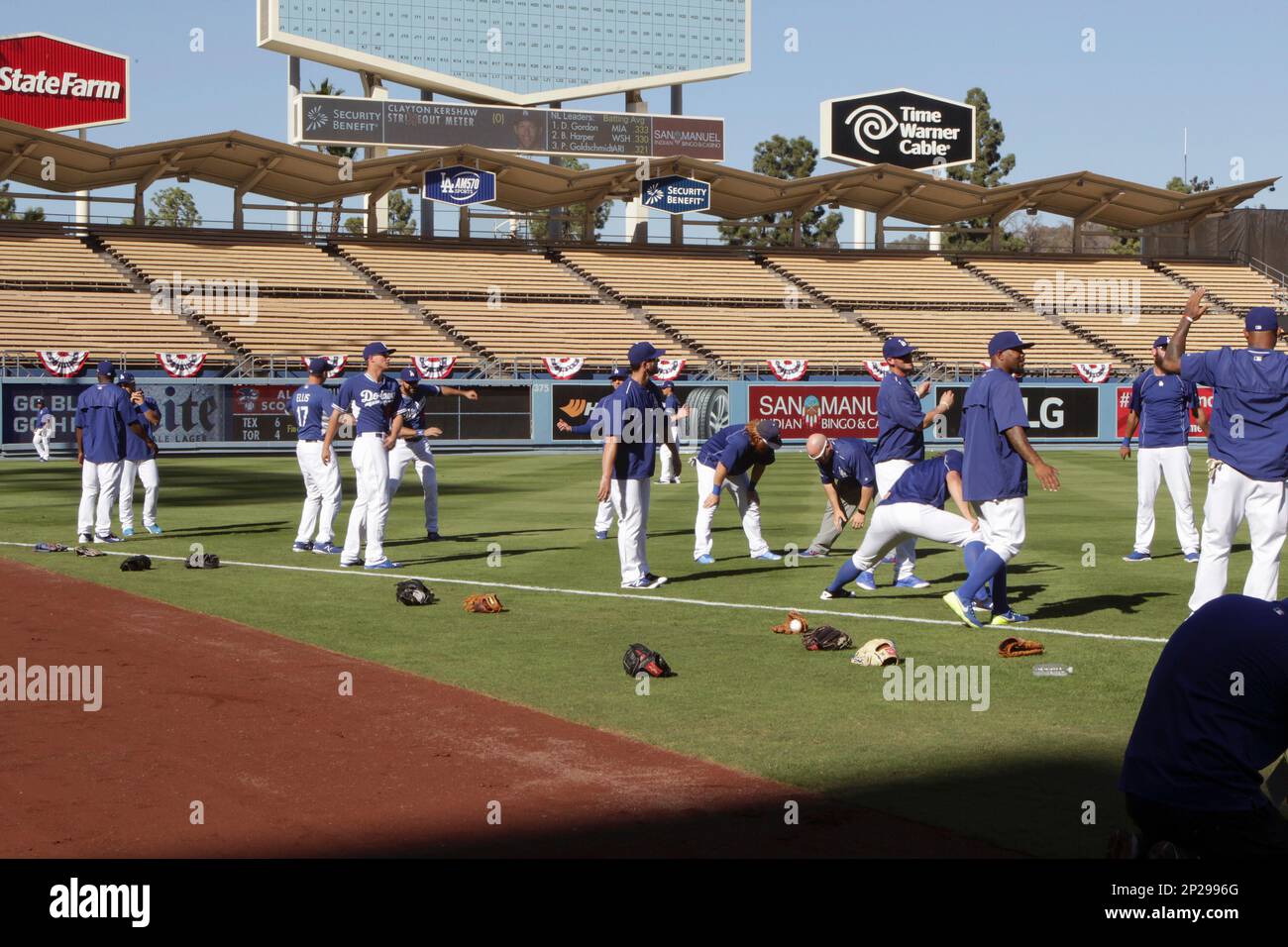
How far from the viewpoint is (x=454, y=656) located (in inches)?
420

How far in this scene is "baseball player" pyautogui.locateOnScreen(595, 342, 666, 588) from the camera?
13.7 meters

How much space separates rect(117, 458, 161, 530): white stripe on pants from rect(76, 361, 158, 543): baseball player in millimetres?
681

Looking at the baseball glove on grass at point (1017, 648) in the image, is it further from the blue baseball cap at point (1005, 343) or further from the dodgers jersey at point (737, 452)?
the dodgers jersey at point (737, 452)

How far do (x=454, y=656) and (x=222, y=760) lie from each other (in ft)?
9.99

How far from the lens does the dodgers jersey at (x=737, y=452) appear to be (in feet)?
50.8

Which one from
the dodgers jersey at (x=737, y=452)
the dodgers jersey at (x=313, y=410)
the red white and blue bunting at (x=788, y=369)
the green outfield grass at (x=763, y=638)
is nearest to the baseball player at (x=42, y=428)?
the green outfield grass at (x=763, y=638)

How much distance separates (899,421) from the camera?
13.5 meters

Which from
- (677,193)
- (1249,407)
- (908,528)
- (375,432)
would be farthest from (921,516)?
(677,193)

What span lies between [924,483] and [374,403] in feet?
20.1

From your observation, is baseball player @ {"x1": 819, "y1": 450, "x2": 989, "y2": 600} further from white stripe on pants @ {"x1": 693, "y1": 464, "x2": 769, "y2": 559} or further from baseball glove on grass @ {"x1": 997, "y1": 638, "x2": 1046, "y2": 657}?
white stripe on pants @ {"x1": 693, "y1": 464, "x2": 769, "y2": 559}

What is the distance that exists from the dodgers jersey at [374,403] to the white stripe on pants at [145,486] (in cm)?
533

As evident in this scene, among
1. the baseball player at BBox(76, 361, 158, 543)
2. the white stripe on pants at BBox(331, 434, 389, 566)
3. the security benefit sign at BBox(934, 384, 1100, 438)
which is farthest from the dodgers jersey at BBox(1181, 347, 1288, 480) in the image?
the security benefit sign at BBox(934, 384, 1100, 438)

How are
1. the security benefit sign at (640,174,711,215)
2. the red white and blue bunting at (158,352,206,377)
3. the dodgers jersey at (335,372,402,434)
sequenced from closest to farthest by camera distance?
the dodgers jersey at (335,372,402,434), the red white and blue bunting at (158,352,206,377), the security benefit sign at (640,174,711,215)

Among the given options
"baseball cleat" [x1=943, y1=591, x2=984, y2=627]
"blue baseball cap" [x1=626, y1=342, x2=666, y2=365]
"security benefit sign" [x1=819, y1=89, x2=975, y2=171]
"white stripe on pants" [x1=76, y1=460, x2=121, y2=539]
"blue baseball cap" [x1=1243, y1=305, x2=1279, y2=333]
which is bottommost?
"baseball cleat" [x1=943, y1=591, x2=984, y2=627]
